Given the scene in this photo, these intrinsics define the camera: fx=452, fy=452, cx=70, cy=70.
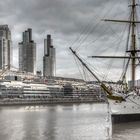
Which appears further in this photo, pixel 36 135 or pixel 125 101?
pixel 125 101

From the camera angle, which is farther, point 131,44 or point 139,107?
point 131,44

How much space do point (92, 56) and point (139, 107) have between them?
11.1 meters

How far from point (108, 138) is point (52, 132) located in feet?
29.9

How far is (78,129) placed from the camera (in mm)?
61656

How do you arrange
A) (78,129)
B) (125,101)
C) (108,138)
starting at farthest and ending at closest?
(125,101) → (78,129) → (108,138)

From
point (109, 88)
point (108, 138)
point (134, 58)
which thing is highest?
point (134, 58)

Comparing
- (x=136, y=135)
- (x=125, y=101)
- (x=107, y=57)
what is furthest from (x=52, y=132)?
(x=107, y=57)

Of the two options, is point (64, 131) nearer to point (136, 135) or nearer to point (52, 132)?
point (52, 132)

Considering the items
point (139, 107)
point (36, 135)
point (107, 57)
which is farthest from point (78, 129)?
point (107, 57)

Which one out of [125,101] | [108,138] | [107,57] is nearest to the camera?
[108,138]

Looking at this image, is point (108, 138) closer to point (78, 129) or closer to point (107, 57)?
point (78, 129)

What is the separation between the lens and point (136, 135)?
5425cm

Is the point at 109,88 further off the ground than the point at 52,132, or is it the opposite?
the point at 109,88

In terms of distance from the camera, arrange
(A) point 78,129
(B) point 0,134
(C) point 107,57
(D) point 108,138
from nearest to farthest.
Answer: (D) point 108,138, (B) point 0,134, (A) point 78,129, (C) point 107,57
